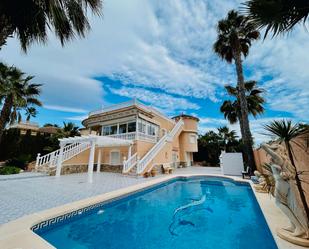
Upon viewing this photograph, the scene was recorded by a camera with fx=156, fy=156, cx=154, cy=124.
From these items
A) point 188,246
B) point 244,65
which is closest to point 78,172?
point 188,246

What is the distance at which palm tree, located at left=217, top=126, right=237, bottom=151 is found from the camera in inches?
1075

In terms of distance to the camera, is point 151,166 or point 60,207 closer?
point 60,207

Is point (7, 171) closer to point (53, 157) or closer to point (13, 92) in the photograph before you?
point (53, 157)

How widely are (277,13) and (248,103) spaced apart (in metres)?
16.5

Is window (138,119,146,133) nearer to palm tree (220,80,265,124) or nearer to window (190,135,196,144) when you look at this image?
palm tree (220,80,265,124)

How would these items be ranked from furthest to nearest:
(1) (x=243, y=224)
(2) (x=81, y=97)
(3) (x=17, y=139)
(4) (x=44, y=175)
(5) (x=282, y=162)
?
1. (2) (x=81, y=97)
2. (3) (x=17, y=139)
3. (4) (x=44, y=175)
4. (1) (x=243, y=224)
5. (5) (x=282, y=162)

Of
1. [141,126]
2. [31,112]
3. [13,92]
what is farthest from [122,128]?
[13,92]

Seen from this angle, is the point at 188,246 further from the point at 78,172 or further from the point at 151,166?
the point at 78,172

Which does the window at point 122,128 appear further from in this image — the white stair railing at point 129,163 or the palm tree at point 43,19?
the palm tree at point 43,19

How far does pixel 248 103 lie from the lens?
704 inches

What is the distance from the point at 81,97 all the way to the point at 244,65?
22.7 meters

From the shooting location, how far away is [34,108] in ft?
54.5

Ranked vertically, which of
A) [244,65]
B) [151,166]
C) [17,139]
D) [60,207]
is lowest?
[60,207]

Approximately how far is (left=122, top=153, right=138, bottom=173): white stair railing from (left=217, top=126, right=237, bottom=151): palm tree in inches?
723
